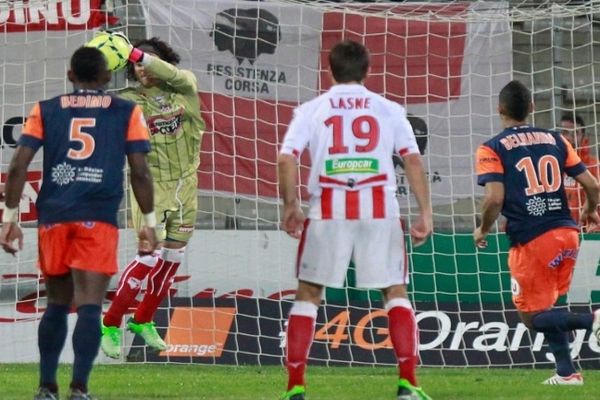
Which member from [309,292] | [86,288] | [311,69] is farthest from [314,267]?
[311,69]

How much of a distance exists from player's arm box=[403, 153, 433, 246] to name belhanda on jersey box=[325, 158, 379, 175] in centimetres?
25

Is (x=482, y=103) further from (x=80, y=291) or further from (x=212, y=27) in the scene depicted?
(x=80, y=291)

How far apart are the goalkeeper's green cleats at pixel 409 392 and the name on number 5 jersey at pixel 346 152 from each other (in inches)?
34.0

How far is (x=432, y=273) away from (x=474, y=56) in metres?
2.14

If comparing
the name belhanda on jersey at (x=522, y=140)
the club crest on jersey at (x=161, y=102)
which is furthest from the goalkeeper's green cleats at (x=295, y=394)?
the club crest on jersey at (x=161, y=102)

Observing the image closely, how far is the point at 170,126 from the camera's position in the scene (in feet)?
36.5

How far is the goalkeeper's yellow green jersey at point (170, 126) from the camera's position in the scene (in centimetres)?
1105

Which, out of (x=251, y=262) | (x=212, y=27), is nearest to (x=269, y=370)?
(x=251, y=262)

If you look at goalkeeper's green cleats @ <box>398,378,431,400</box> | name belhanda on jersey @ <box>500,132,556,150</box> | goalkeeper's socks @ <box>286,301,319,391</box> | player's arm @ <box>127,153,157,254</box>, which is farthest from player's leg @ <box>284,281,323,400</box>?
name belhanda on jersey @ <box>500,132,556,150</box>

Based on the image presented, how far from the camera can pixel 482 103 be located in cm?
1395

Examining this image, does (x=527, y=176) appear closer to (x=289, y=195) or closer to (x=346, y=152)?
(x=346, y=152)

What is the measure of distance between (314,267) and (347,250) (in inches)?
7.6

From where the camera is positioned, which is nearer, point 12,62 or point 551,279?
point 551,279

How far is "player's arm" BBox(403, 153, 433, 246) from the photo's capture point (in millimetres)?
7477
